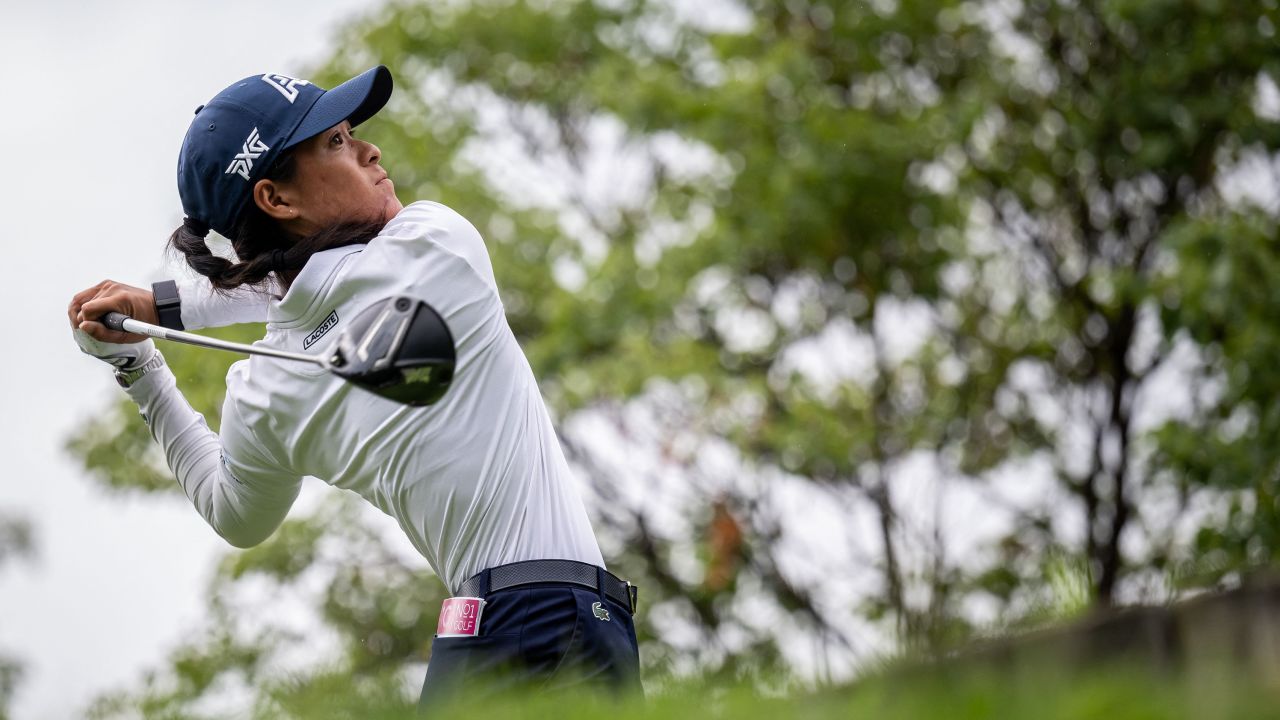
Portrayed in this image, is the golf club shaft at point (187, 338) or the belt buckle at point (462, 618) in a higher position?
the golf club shaft at point (187, 338)


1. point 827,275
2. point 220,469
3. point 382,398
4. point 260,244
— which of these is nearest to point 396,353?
point 382,398

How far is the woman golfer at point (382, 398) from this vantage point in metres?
2.88

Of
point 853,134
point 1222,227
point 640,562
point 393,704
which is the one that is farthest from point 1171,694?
point 640,562

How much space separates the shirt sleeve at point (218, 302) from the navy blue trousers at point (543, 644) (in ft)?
2.81

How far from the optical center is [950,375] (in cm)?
1330

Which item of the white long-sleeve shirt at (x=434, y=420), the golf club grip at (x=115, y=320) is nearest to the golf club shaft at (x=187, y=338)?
the golf club grip at (x=115, y=320)

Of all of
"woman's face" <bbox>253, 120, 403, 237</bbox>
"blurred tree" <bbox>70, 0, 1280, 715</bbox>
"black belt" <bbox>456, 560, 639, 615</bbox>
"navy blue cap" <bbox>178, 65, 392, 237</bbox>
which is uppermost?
"navy blue cap" <bbox>178, 65, 392, 237</bbox>

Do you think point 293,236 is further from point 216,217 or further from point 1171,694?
point 1171,694

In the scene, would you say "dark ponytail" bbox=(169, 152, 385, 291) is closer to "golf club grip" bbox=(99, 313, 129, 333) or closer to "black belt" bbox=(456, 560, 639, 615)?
"golf club grip" bbox=(99, 313, 129, 333)

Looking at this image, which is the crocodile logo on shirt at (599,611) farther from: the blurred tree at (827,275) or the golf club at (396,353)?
the blurred tree at (827,275)

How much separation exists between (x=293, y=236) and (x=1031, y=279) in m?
10.6

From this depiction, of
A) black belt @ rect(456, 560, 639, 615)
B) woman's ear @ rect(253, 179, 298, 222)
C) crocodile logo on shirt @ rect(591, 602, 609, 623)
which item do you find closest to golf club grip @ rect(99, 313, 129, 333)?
woman's ear @ rect(253, 179, 298, 222)

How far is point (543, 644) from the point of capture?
9.31 feet

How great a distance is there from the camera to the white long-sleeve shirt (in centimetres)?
292
